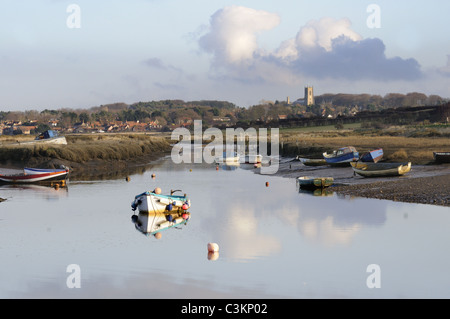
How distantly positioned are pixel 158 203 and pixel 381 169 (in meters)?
18.3

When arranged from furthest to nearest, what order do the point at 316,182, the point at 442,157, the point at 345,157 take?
the point at 345,157
the point at 442,157
the point at 316,182

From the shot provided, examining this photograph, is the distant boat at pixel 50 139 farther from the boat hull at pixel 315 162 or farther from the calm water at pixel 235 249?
the calm water at pixel 235 249

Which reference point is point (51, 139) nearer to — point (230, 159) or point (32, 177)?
point (230, 159)

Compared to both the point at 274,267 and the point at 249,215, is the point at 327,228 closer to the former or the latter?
the point at 249,215

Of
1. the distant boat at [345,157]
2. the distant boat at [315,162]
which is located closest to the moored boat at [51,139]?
the distant boat at [315,162]

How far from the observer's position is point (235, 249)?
2445cm

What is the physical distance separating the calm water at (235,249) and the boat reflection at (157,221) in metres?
0.55

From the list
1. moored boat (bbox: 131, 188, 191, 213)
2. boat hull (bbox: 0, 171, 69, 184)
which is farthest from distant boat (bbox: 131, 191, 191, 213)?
boat hull (bbox: 0, 171, 69, 184)

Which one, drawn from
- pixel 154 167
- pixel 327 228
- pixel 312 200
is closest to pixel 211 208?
pixel 312 200

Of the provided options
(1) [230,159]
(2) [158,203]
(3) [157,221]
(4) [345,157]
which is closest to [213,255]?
(3) [157,221]

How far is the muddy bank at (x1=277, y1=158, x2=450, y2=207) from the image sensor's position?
3466 cm

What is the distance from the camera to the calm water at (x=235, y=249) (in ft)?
61.7

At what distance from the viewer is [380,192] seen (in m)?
38.1
